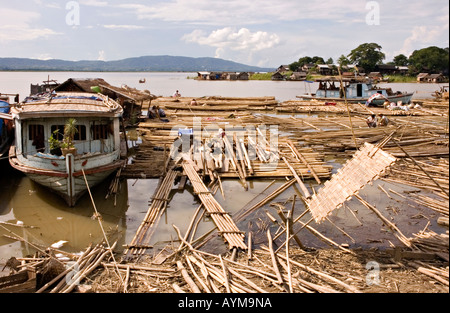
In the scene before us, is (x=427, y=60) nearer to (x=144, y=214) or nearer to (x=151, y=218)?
(x=144, y=214)

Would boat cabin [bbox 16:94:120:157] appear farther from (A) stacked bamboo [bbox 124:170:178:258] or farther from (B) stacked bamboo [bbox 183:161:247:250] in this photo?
(B) stacked bamboo [bbox 183:161:247:250]

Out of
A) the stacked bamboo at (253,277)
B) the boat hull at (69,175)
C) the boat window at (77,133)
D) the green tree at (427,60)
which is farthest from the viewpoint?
the green tree at (427,60)

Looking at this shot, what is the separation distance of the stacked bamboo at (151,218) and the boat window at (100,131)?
94.3 inches

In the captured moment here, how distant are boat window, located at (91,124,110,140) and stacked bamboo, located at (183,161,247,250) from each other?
288 cm

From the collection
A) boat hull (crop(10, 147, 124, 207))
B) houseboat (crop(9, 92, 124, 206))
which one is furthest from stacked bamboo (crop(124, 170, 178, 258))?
boat hull (crop(10, 147, 124, 207))

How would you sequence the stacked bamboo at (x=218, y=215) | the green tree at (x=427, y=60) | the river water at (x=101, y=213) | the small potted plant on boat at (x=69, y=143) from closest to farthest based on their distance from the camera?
the stacked bamboo at (x=218, y=215) < the river water at (x=101, y=213) < the small potted plant on boat at (x=69, y=143) < the green tree at (x=427, y=60)

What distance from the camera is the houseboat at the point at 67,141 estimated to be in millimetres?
10469

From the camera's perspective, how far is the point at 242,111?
2859cm

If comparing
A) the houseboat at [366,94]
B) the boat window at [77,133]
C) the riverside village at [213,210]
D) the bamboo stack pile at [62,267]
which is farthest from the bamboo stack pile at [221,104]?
the bamboo stack pile at [62,267]

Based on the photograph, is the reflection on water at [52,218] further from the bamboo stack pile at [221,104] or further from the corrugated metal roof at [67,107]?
the bamboo stack pile at [221,104]

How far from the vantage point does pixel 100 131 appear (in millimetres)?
12453

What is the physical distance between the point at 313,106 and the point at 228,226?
81.2ft
